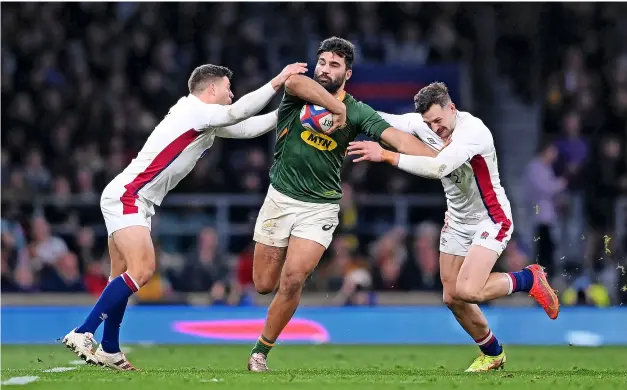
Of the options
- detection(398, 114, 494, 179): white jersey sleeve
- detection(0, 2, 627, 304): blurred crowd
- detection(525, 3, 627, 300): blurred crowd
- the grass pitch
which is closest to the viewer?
the grass pitch

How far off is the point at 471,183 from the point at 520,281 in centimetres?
98

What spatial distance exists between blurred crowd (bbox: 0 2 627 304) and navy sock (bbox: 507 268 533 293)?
6.99 meters

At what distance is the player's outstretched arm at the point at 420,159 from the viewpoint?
1066cm

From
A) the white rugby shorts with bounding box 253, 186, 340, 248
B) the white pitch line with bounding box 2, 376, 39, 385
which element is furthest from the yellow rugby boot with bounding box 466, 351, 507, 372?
the white pitch line with bounding box 2, 376, 39, 385

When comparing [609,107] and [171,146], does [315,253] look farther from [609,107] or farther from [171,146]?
[609,107]

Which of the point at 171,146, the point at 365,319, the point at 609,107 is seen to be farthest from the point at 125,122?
the point at 171,146

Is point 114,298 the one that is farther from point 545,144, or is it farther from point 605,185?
point 545,144

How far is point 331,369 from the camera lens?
12109 mm

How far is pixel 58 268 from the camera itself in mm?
19219

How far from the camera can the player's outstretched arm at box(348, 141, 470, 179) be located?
1066 centimetres

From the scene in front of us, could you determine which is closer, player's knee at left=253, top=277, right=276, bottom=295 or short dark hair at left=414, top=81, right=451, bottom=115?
short dark hair at left=414, top=81, right=451, bottom=115

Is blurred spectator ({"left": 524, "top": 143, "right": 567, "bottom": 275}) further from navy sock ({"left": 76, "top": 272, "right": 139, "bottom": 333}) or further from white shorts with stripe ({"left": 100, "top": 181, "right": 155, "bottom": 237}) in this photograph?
navy sock ({"left": 76, "top": 272, "right": 139, "bottom": 333})

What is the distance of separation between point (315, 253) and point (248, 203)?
9165 millimetres

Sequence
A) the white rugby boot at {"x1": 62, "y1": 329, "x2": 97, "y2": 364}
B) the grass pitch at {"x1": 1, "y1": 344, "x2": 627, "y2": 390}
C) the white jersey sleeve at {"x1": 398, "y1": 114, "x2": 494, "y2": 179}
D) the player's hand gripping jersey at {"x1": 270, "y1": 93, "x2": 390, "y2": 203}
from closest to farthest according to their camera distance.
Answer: the grass pitch at {"x1": 1, "y1": 344, "x2": 627, "y2": 390} < the white rugby boot at {"x1": 62, "y1": 329, "x2": 97, "y2": 364} < the white jersey sleeve at {"x1": 398, "y1": 114, "x2": 494, "y2": 179} < the player's hand gripping jersey at {"x1": 270, "y1": 93, "x2": 390, "y2": 203}
